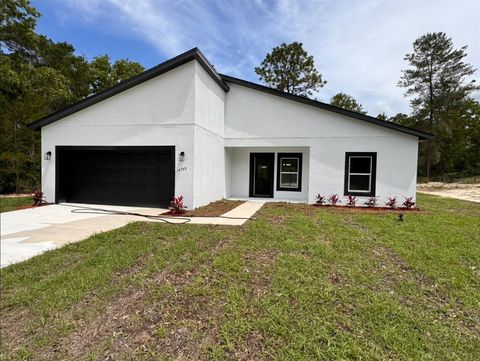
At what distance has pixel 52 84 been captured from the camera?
1733 cm

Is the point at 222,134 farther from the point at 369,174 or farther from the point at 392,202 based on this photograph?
the point at 392,202

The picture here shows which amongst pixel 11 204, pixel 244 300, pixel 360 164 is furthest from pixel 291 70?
pixel 244 300

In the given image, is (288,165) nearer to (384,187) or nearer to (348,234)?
(384,187)

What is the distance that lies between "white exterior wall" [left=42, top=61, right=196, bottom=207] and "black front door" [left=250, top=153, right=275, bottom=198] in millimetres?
4169

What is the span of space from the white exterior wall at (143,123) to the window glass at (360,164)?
246 inches

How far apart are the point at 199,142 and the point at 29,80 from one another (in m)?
14.7

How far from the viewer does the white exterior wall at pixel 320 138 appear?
9875 mm

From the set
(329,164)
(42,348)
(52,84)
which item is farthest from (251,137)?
(52,84)

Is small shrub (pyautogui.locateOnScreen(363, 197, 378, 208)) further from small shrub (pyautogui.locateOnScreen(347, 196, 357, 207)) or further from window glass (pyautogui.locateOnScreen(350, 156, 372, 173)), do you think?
window glass (pyautogui.locateOnScreen(350, 156, 372, 173))

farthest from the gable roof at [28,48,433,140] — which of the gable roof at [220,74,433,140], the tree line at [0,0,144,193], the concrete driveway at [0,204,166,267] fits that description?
the tree line at [0,0,144,193]

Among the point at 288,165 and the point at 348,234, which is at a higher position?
the point at 288,165

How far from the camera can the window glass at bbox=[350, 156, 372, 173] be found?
10.2 m

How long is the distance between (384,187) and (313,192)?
103 inches

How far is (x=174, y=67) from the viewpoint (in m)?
8.69
